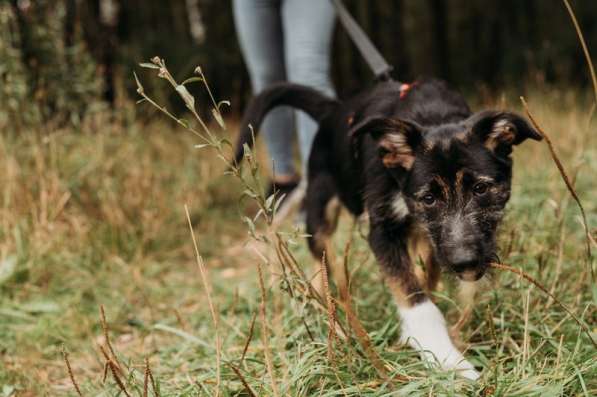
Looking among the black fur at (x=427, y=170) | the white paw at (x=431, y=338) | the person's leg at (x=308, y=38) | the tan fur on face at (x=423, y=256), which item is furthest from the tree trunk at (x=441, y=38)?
the white paw at (x=431, y=338)

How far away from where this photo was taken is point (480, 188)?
7.48ft

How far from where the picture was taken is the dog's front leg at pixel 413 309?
2156 mm

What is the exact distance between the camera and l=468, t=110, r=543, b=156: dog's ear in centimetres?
226

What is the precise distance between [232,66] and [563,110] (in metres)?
4.63

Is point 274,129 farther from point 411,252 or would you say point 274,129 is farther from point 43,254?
point 411,252

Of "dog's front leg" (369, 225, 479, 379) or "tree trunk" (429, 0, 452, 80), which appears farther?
"tree trunk" (429, 0, 452, 80)

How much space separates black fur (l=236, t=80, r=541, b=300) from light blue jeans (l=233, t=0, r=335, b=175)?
2.61ft

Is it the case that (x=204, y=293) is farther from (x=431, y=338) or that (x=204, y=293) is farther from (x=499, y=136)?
(x=499, y=136)

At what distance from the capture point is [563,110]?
6.87 meters

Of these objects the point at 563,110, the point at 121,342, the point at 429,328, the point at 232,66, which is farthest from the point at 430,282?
the point at 232,66

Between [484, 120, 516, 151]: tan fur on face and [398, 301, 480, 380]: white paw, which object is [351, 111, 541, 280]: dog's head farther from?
[398, 301, 480, 380]: white paw

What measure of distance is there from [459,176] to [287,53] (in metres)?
1.99

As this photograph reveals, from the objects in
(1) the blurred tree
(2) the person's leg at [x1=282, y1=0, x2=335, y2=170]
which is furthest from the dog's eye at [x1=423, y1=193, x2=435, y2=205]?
(1) the blurred tree

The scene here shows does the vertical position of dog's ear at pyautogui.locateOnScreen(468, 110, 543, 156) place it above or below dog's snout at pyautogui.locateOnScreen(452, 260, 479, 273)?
above
